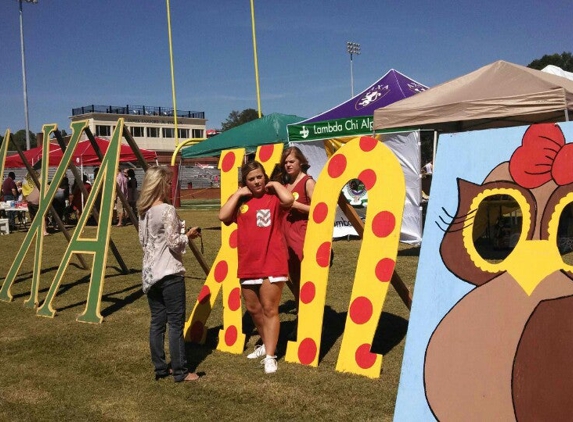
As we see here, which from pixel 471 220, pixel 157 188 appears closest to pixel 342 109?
pixel 157 188

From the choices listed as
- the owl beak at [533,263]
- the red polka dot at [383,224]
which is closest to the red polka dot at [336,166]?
the red polka dot at [383,224]

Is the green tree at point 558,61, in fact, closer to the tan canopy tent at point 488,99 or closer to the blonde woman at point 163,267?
the tan canopy tent at point 488,99

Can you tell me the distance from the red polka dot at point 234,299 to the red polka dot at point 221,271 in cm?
19

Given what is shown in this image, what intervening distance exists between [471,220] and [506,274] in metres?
0.34

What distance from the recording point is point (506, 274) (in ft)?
9.72

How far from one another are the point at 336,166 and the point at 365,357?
1.55 m

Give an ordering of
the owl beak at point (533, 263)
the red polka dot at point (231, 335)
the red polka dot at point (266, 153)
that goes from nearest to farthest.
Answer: the owl beak at point (533, 263) < the red polka dot at point (231, 335) < the red polka dot at point (266, 153)

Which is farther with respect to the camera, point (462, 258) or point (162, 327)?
point (162, 327)

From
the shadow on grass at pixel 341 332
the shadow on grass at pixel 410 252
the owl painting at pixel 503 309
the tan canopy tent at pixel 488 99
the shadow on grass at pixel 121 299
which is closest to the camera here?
the owl painting at pixel 503 309

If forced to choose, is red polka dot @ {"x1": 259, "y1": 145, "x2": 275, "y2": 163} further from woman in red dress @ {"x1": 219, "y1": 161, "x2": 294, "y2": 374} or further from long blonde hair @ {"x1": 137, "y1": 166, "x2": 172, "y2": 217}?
long blonde hair @ {"x1": 137, "y1": 166, "x2": 172, "y2": 217}

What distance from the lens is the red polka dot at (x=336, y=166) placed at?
193 inches

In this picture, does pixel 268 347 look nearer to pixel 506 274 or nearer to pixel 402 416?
pixel 402 416

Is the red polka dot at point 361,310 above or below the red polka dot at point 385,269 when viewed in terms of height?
below

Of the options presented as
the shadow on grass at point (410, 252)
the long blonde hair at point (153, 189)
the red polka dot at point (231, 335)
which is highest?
the long blonde hair at point (153, 189)
